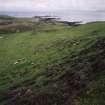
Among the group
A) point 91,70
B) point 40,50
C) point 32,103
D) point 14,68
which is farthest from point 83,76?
point 40,50

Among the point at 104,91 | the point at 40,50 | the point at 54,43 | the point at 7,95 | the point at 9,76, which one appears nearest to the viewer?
the point at 104,91

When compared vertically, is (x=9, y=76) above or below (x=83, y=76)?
below

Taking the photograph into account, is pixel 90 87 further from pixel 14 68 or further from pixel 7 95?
pixel 14 68

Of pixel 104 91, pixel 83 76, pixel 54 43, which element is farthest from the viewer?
pixel 54 43

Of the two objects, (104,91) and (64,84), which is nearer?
(104,91)

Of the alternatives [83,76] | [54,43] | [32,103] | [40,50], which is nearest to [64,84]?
[83,76]

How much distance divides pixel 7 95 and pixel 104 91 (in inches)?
320

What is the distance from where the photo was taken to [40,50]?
42.9m

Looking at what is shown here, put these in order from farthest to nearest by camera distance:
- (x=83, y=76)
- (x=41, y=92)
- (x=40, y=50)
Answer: (x=40, y=50) → (x=83, y=76) → (x=41, y=92)

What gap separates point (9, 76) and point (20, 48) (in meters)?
18.6

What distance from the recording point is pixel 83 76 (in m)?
18.7

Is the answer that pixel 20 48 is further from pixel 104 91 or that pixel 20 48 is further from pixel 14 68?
pixel 104 91

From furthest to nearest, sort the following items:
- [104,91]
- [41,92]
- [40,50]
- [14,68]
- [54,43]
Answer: [54,43] < [40,50] < [14,68] < [41,92] < [104,91]

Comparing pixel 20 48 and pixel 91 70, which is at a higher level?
pixel 91 70
